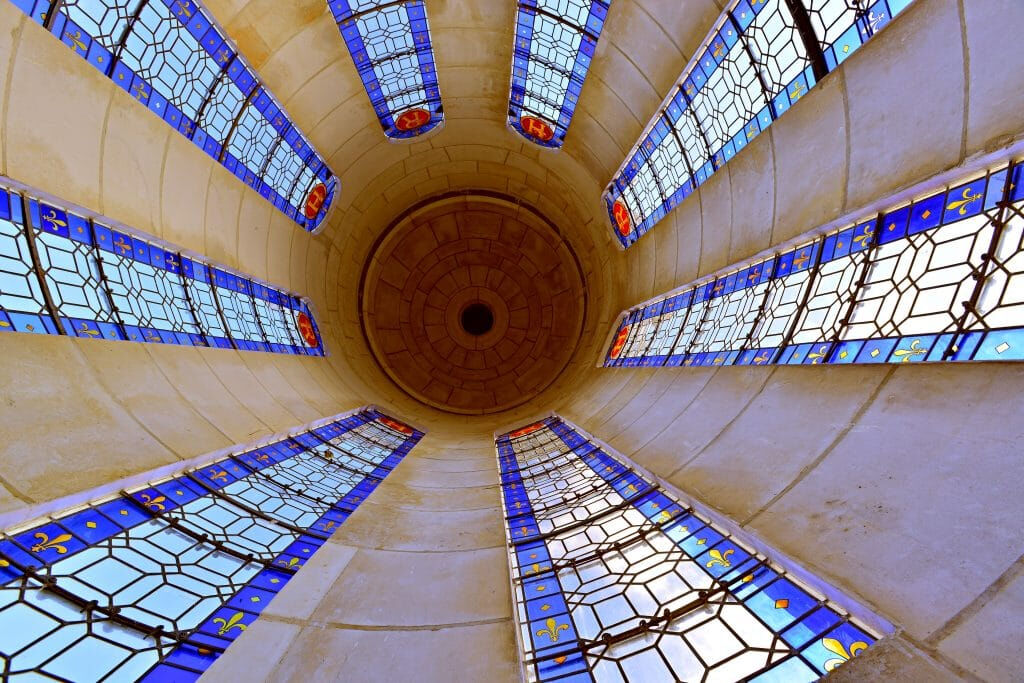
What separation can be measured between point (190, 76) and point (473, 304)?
9481 millimetres

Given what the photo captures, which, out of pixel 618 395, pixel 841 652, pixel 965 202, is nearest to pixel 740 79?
pixel 965 202

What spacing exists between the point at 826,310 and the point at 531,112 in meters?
6.35

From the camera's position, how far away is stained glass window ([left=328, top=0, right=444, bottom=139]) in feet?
23.4

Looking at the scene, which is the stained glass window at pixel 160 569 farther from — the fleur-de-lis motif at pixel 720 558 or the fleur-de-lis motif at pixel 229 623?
the fleur-de-lis motif at pixel 720 558

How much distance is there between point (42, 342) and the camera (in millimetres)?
4477

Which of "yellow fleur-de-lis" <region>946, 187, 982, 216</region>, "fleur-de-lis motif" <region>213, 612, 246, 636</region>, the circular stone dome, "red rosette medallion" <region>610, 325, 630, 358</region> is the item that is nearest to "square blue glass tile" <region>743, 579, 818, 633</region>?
"yellow fleur-de-lis" <region>946, 187, 982, 216</region>

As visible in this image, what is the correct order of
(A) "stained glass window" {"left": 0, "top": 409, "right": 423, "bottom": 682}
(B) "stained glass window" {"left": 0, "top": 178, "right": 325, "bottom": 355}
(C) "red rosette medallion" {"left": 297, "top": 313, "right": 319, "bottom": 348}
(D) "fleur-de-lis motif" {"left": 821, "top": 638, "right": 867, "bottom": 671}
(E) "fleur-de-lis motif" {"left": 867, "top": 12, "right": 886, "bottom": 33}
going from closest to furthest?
(D) "fleur-de-lis motif" {"left": 821, "top": 638, "right": 867, "bottom": 671}, (A) "stained glass window" {"left": 0, "top": 409, "right": 423, "bottom": 682}, (E) "fleur-de-lis motif" {"left": 867, "top": 12, "right": 886, "bottom": 33}, (B) "stained glass window" {"left": 0, "top": 178, "right": 325, "bottom": 355}, (C) "red rosette medallion" {"left": 297, "top": 313, "right": 319, "bottom": 348}

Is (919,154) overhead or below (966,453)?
overhead

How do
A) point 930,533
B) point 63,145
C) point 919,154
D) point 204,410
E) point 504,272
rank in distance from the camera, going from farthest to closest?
point 504,272 → point 204,410 → point 63,145 → point 919,154 → point 930,533

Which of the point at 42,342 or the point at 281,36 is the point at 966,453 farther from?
the point at 281,36

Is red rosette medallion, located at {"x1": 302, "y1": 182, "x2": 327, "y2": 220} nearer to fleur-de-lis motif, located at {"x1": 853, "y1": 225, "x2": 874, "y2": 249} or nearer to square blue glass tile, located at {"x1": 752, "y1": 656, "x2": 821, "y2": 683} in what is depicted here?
fleur-de-lis motif, located at {"x1": 853, "y1": 225, "x2": 874, "y2": 249}

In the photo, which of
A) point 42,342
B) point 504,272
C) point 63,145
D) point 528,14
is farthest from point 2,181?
point 504,272

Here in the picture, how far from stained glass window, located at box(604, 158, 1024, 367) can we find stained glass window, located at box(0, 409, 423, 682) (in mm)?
5378

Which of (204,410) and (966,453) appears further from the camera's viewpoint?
(204,410)
